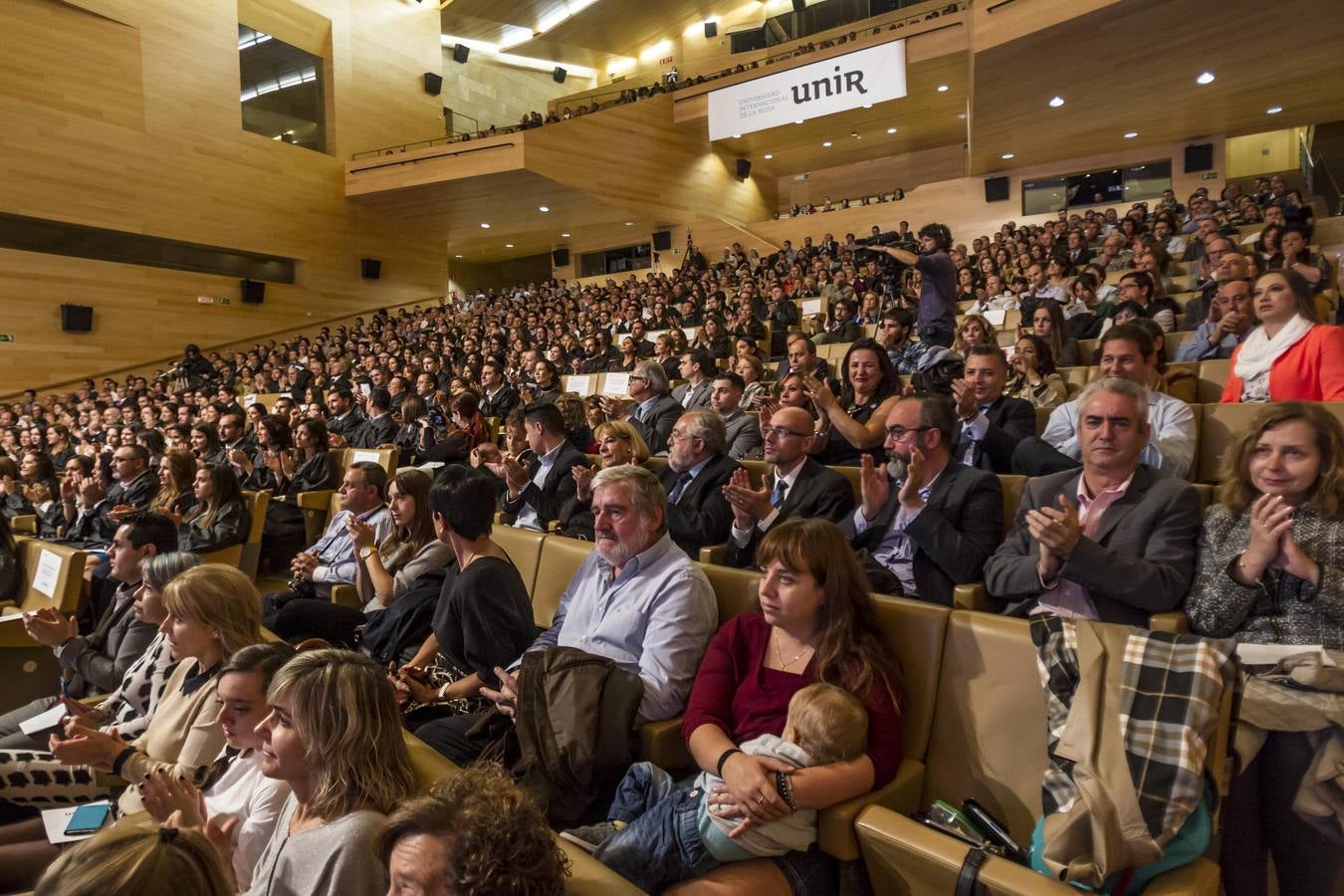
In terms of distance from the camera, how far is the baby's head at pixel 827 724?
1345mm

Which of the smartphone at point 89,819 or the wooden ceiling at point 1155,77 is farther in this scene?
the wooden ceiling at point 1155,77

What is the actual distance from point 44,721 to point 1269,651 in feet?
9.66

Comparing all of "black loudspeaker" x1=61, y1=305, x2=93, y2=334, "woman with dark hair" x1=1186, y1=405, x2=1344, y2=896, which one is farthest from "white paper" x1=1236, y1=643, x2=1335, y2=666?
"black loudspeaker" x1=61, y1=305, x2=93, y2=334

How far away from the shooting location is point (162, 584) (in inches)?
83.7

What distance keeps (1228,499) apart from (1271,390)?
1.33 metres

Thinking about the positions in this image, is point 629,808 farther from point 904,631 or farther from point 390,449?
point 390,449

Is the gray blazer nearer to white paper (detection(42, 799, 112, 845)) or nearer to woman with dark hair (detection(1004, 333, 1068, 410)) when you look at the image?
woman with dark hair (detection(1004, 333, 1068, 410))

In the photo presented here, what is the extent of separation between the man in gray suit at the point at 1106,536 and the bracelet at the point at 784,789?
735mm

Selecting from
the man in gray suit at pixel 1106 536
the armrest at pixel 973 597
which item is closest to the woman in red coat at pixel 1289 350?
the man in gray suit at pixel 1106 536

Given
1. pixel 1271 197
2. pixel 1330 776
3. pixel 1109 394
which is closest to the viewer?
pixel 1330 776

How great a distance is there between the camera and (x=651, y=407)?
4422mm

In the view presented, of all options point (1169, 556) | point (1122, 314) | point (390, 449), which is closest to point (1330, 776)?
point (1169, 556)

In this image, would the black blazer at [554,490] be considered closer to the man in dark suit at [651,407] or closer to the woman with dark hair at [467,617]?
the man in dark suit at [651,407]

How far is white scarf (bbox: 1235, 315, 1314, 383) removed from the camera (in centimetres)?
255
